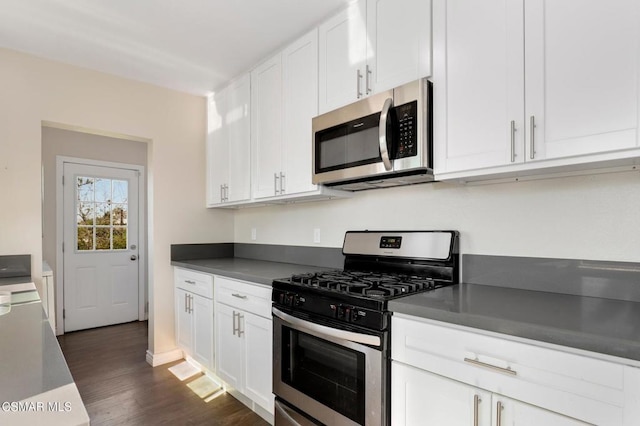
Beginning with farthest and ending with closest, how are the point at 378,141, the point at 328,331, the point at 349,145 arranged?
1. the point at 349,145
2. the point at 378,141
3. the point at 328,331

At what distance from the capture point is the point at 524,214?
66.5 inches

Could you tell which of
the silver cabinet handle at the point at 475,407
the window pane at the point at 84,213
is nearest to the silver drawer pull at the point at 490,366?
the silver cabinet handle at the point at 475,407

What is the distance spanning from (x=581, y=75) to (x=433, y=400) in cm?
128

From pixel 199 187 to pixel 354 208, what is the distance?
5.74 feet

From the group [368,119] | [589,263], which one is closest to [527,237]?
[589,263]

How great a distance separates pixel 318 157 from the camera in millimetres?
2232

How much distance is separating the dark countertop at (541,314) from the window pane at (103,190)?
4218 millimetres

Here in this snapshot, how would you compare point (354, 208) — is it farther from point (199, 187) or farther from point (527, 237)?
point (199, 187)

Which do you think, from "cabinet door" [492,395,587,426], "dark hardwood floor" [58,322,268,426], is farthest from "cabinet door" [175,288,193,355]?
"cabinet door" [492,395,587,426]

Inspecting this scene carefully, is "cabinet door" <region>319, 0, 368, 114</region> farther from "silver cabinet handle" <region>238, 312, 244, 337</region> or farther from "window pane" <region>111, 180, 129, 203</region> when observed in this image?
"window pane" <region>111, 180, 129, 203</region>

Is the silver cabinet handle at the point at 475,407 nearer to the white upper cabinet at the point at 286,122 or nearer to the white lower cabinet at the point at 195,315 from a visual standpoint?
the white upper cabinet at the point at 286,122

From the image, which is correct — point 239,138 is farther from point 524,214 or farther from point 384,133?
point 524,214

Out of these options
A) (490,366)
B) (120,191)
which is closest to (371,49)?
(490,366)

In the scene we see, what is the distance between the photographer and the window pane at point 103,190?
14.5ft
